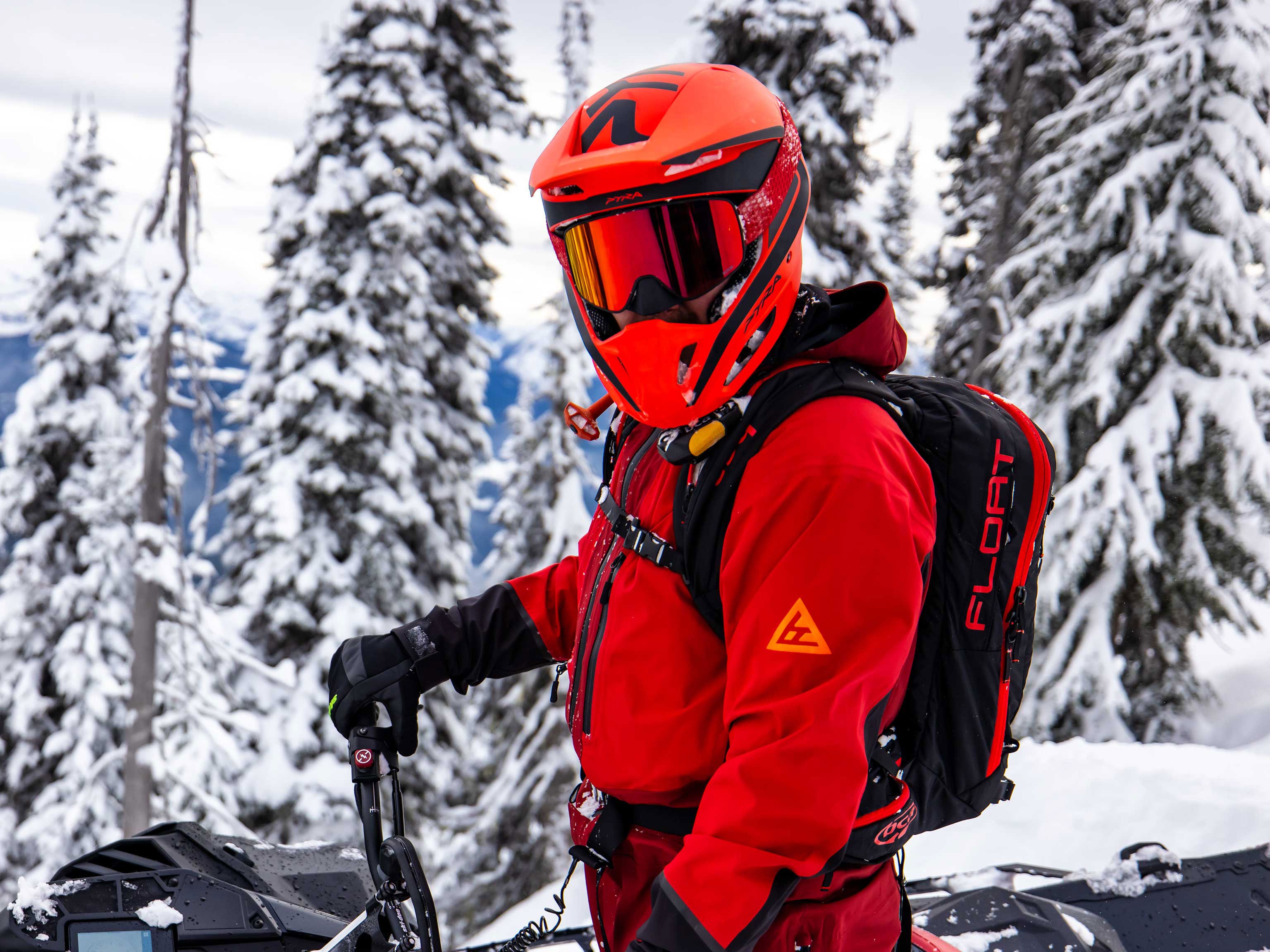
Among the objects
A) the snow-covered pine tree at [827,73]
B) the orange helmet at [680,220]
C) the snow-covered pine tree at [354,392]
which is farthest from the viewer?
the snow-covered pine tree at [354,392]

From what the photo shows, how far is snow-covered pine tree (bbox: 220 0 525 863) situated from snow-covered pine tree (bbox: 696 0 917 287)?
5083 millimetres

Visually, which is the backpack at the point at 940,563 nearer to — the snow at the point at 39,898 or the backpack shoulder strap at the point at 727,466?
the backpack shoulder strap at the point at 727,466

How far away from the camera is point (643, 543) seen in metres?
1.88

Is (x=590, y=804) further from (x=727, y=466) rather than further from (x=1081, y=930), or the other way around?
(x=1081, y=930)

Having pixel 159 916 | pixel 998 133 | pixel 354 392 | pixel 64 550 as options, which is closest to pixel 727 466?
pixel 159 916

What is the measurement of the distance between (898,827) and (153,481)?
34.6 ft

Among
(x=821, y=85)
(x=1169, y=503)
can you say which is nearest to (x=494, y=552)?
(x=821, y=85)

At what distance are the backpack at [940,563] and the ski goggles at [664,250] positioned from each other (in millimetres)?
267

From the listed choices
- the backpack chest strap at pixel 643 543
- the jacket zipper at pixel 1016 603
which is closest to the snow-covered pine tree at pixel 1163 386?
the jacket zipper at pixel 1016 603

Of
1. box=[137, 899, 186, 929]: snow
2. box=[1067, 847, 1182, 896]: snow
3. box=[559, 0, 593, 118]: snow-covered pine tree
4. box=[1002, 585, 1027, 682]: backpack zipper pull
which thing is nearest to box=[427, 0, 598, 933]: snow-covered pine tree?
box=[559, 0, 593, 118]: snow-covered pine tree

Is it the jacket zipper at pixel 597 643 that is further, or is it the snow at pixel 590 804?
the snow at pixel 590 804

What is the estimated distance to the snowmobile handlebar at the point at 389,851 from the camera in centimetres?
197

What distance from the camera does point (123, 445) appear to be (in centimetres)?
1131

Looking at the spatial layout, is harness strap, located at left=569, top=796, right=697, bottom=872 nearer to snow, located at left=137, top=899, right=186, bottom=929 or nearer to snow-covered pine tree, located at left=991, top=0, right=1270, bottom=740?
snow, located at left=137, top=899, right=186, bottom=929
